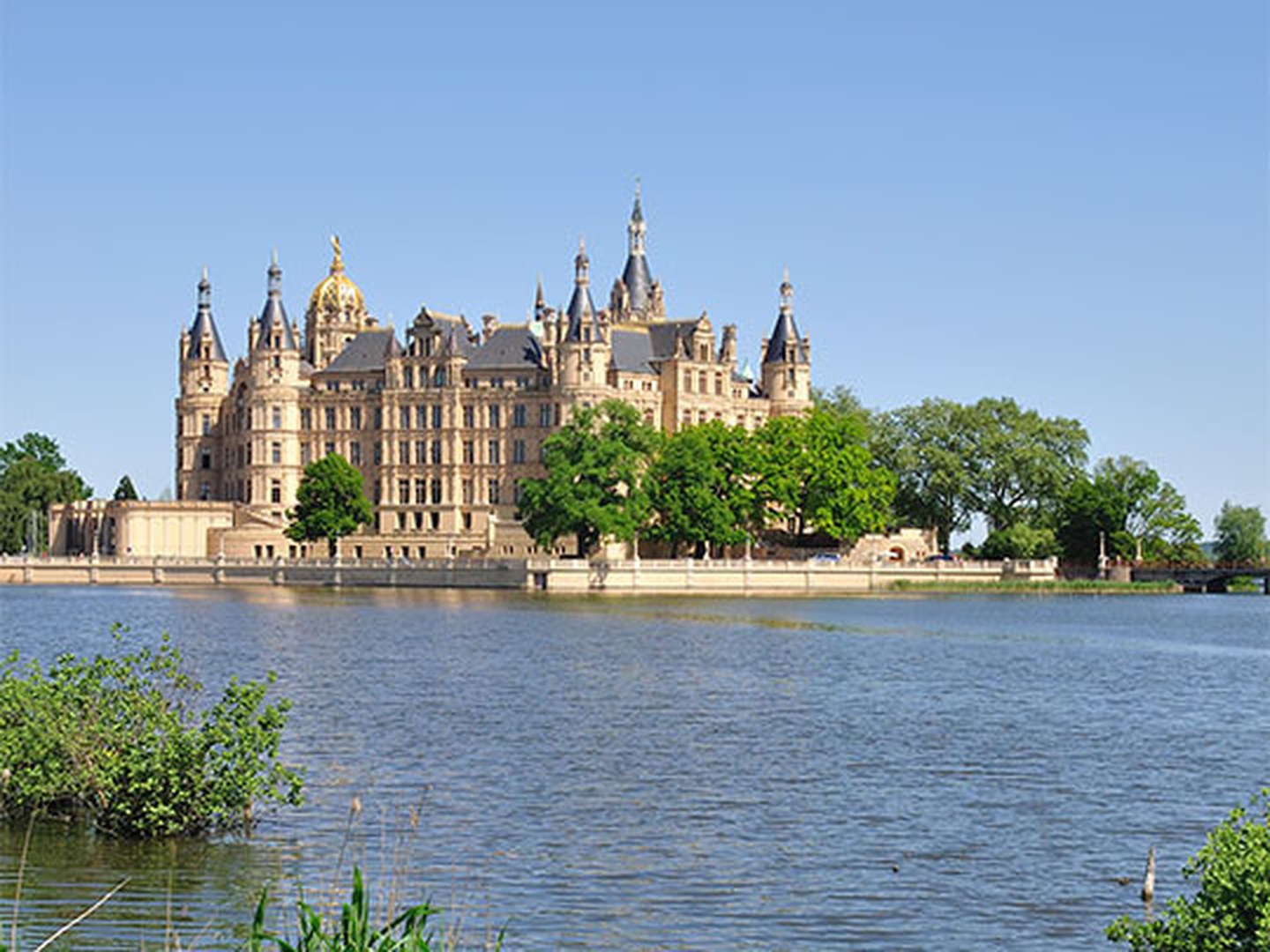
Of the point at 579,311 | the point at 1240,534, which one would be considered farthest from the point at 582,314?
the point at 1240,534

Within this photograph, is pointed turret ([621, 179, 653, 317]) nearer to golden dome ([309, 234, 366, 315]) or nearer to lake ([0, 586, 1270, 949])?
golden dome ([309, 234, 366, 315])

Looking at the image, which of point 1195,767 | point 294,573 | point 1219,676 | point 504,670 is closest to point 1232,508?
point 294,573

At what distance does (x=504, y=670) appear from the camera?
53.4 meters

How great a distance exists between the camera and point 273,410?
141750mm

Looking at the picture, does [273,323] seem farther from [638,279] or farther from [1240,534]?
[1240,534]

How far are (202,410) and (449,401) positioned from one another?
72.5ft

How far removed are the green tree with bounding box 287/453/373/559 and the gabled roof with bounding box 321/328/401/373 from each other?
1295cm

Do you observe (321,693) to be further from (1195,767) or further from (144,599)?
(144,599)

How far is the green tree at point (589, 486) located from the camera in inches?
4284

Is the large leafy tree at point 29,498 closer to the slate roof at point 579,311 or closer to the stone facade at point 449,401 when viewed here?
the stone facade at point 449,401

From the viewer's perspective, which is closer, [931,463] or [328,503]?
[328,503]

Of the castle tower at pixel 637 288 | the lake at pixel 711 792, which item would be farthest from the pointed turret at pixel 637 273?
→ the lake at pixel 711 792

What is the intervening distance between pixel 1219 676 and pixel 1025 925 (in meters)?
37.4

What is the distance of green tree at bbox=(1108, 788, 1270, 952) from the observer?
1611 centimetres
